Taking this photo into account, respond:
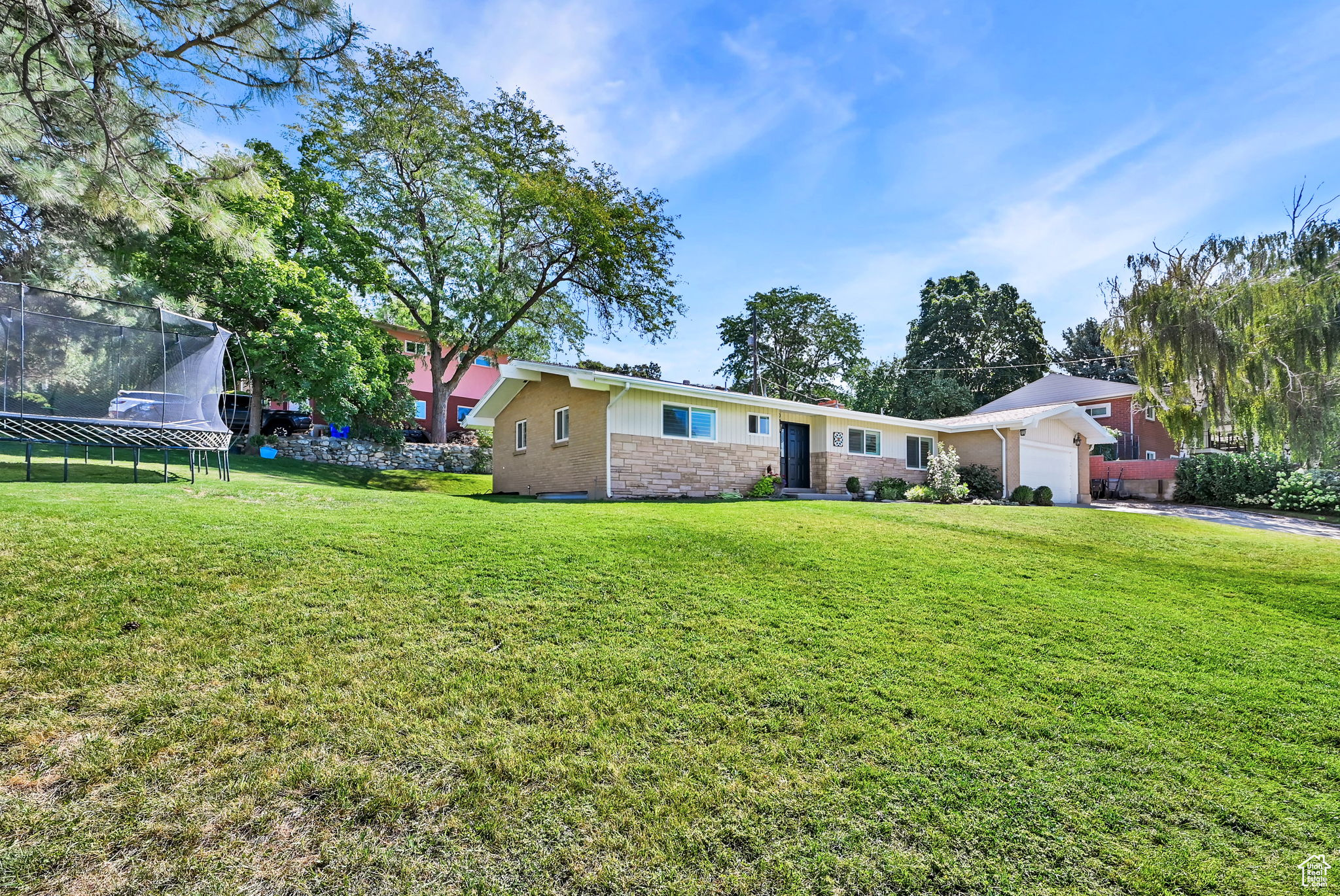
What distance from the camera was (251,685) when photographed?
307cm

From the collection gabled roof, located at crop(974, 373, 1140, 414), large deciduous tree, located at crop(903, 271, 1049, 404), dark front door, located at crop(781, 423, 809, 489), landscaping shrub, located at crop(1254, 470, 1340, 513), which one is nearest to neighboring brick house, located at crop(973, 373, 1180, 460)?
gabled roof, located at crop(974, 373, 1140, 414)

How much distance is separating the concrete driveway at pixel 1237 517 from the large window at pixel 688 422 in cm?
1101

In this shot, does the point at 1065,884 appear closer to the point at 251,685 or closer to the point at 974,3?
the point at 251,685

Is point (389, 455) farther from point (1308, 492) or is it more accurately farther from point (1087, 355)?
point (1087, 355)

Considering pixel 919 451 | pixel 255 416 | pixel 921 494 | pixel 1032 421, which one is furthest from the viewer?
pixel 919 451

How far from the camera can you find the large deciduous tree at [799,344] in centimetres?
3706

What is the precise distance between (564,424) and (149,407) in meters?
7.69

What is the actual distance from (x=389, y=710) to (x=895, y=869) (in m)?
2.53

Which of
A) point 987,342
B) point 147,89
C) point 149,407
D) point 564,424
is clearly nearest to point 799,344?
point 987,342

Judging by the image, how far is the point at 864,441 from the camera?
1694cm

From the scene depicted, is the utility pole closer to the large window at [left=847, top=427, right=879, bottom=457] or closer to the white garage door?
the white garage door

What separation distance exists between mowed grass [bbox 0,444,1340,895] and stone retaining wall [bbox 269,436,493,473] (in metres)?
13.9

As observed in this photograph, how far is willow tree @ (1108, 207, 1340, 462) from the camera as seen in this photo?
40.3 feet

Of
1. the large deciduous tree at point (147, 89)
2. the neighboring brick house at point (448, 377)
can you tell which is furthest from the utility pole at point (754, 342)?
the large deciduous tree at point (147, 89)
